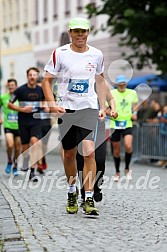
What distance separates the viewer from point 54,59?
353 inches

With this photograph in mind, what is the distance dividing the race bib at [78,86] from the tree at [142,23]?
1431cm

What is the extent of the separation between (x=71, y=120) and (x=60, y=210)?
0.98m

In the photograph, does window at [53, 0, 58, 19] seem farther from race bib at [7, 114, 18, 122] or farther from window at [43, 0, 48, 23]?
race bib at [7, 114, 18, 122]

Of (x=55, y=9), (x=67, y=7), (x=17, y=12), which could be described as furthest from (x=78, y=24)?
(x=17, y=12)

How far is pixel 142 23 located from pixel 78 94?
15.1 metres

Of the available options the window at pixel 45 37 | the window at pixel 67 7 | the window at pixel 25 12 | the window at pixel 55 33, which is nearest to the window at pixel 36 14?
the window at pixel 25 12

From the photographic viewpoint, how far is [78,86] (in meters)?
8.95

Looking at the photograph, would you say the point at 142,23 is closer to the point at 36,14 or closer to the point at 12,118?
the point at 12,118

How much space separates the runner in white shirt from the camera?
8859 mm

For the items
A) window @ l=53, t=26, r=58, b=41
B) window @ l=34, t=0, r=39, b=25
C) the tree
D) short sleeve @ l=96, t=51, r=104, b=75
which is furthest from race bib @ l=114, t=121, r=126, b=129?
window @ l=34, t=0, r=39, b=25

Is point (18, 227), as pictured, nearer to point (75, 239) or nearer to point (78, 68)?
point (75, 239)

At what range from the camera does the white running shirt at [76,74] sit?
8.93 meters

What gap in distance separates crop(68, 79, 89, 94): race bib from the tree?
14.3 m

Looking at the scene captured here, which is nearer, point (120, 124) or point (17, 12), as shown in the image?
point (120, 124)
